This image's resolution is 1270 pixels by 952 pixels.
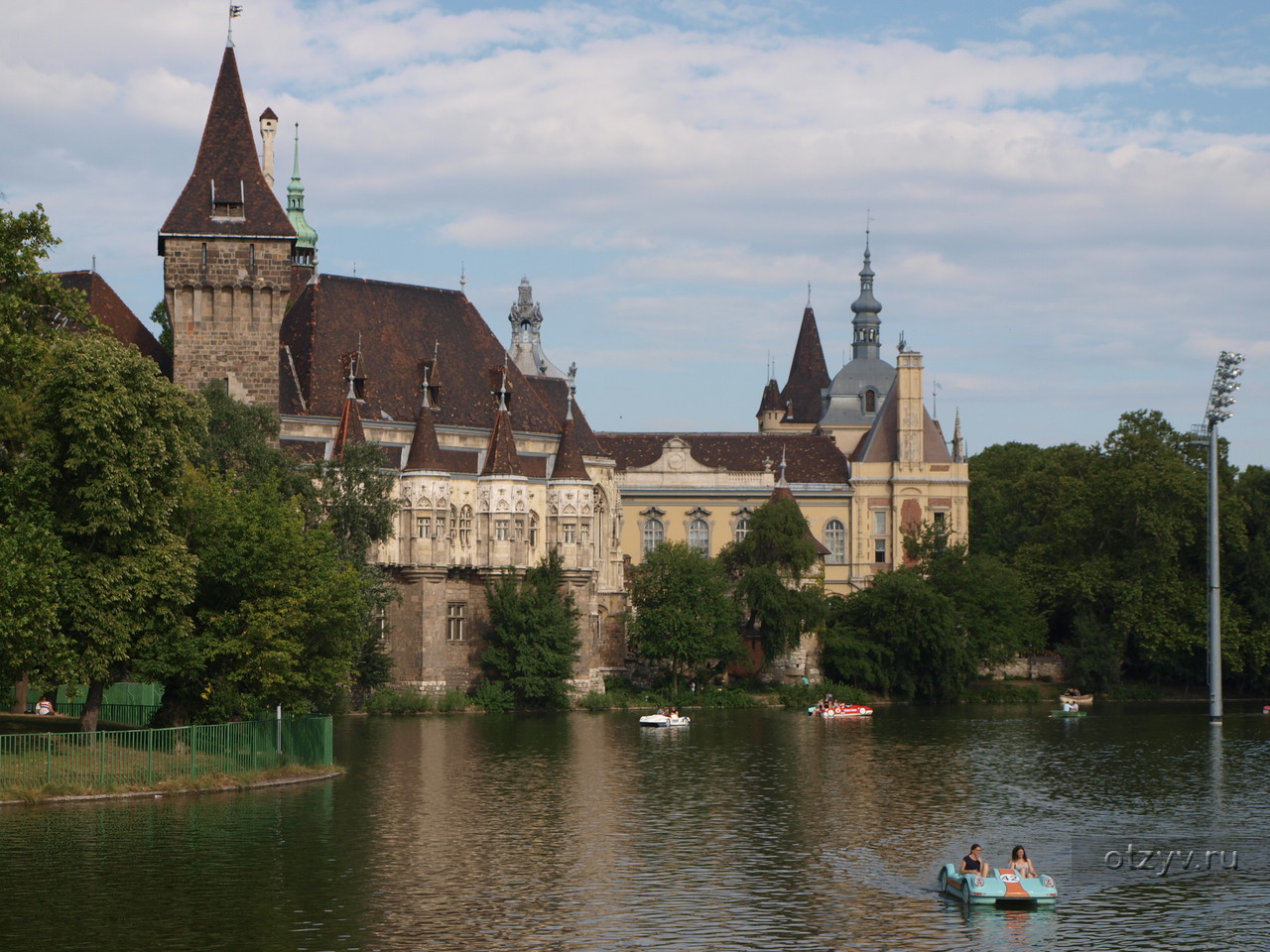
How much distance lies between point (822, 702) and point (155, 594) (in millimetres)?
44611

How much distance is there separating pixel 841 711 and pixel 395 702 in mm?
20506

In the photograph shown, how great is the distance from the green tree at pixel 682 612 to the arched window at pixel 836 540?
110 ft

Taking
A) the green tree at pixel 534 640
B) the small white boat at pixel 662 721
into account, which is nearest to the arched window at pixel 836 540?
the green tree at pixel 534 640

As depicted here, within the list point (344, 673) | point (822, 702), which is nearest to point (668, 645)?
point (822, 702)

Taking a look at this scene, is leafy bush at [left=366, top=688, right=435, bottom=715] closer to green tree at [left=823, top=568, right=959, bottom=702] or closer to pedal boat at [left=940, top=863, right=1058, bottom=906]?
green tree at [left=823, top=568, right=959, bottom=702]

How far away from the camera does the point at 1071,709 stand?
86000 millimetres

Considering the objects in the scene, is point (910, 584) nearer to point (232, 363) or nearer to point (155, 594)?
point (232, 363)

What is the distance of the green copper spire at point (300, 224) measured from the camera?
409 ft

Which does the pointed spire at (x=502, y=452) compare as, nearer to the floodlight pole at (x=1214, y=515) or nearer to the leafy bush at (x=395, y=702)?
the leafy bush at (x=395, y=702)

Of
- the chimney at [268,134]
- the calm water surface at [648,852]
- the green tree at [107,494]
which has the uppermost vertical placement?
the chimney at [268,134]

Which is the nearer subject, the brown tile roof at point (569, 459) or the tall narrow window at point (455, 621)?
the tall narrow window at point (455, 621)

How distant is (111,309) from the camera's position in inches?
3223

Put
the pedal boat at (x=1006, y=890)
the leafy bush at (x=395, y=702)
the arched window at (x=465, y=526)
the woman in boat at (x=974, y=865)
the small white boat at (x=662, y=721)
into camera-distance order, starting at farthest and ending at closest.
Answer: the arched window at (x=465, y=526) → the leafy bush at (x=395, y=702) → the small white boat at (x=662, y=721) → the woman in boat at (x=974, y=865) → the pedal boat at (x=1006, y=890)

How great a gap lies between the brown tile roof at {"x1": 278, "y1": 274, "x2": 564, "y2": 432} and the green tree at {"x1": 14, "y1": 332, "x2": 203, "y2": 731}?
40.6 metres
